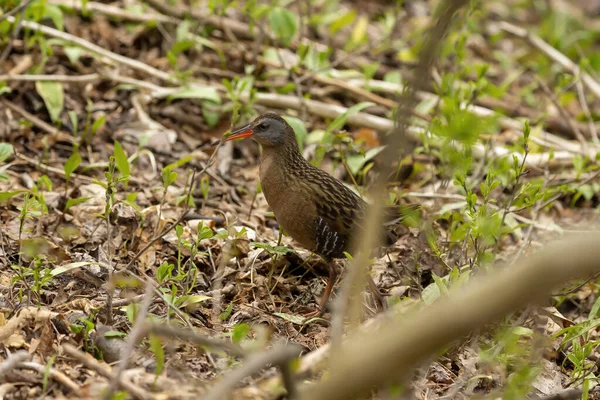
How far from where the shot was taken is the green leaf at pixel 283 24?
7.07m

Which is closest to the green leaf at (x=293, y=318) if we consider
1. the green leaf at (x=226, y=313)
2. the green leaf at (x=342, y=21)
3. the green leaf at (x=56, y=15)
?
the green leaf at (x=226, y=313)

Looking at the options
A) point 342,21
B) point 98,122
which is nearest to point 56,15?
point 98,122

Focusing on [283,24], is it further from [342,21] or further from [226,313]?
[226,313]

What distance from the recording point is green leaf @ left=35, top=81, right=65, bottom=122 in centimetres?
616

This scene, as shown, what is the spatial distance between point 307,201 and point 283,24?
2705 millimetres

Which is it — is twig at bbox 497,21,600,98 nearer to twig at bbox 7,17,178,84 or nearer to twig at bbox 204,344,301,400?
twig at bbox 7,17,178,84

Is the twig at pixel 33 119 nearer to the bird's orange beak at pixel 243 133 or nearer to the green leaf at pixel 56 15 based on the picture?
the green leaf at pixel 56 15

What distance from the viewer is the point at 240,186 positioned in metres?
6.13

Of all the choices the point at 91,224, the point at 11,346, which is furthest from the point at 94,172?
the point at 11,346

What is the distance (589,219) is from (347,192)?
2401 mm

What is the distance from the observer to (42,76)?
6281 mm

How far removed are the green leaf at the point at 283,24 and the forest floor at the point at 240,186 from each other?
1 centimetres

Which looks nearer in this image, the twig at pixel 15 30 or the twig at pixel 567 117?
the twig at pixel 15 30

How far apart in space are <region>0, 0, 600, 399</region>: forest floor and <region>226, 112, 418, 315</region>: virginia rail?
202 millimetres
